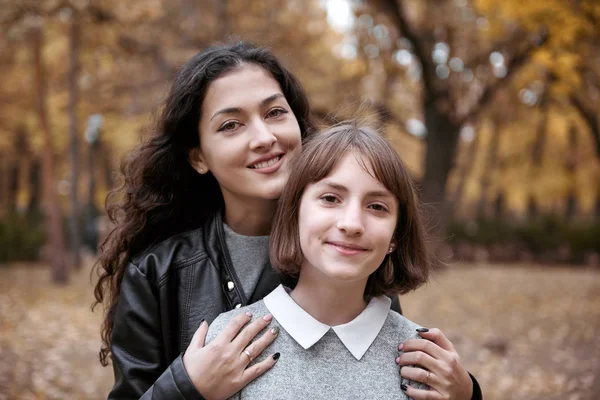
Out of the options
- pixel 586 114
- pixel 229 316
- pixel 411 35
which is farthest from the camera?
pixel 411 35

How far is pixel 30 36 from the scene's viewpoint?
1055cm

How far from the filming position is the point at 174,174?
8.34 ft

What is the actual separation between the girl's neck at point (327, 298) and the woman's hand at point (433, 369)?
8.7 inches

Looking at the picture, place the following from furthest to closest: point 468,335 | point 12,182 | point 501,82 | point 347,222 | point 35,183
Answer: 1. point 12,182
2. point 35,183
3. point 501,82
4. point 468,335
5. point 347,222

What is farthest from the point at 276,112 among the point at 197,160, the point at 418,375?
the point at 418,375

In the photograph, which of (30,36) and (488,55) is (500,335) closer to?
(488,55)

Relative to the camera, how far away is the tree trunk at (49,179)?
449 inches

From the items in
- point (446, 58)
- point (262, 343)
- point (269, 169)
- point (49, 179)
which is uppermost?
point (269, 169)

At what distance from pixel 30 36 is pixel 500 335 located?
944 cm

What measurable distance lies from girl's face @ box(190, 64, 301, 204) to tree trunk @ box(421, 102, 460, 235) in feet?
33.9

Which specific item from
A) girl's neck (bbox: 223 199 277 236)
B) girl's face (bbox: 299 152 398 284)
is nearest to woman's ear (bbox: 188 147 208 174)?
girl's neck (bbox: 223 199 277 236)

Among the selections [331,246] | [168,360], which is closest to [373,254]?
[331,246]

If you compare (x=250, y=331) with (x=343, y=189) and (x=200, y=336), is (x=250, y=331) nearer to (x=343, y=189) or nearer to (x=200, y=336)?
(x=200, y=336)

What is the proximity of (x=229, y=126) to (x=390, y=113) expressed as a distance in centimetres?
819
